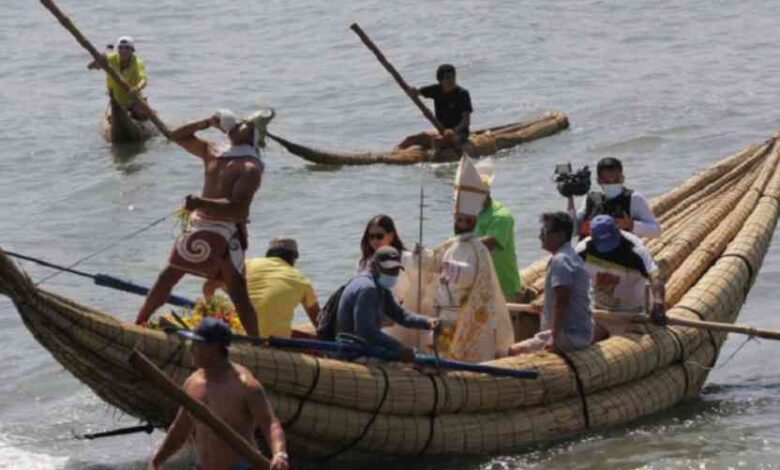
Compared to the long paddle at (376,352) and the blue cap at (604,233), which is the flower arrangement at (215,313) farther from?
the blue cap at (604,233)

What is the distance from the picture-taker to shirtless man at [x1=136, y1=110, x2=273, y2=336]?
11.0 metres

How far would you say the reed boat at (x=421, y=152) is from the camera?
21.9 metres

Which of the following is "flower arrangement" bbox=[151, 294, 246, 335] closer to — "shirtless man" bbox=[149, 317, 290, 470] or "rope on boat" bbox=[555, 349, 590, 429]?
Answer: "rope on boat" bbox=[555, 349, 590, 429]

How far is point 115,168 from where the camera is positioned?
906 inches

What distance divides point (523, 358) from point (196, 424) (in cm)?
316

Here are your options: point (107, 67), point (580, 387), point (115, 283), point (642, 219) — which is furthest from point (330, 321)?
point (107, 67)

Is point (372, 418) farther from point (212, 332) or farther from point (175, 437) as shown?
point (212, 332)

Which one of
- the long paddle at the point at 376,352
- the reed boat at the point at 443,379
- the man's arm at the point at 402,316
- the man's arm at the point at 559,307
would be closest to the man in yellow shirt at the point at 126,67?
the reed boat at the point at 443,379

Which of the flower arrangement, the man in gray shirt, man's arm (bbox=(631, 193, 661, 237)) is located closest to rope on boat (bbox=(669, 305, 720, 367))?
man's arm (bbox=(631, 193, 661, 237))

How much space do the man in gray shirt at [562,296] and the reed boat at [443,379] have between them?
0.37 ft

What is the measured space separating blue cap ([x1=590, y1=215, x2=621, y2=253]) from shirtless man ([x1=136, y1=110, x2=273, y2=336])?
203 cm

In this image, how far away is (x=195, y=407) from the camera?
7.52m

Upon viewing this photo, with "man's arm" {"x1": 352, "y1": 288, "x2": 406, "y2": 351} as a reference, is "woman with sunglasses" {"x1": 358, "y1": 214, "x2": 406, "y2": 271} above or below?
above

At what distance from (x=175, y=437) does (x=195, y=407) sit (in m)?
1.12
